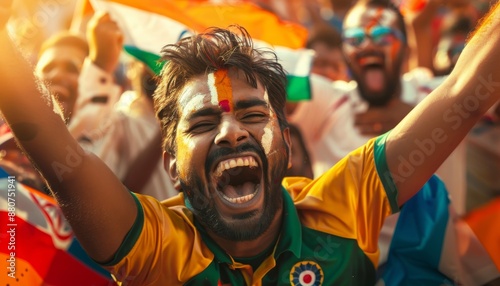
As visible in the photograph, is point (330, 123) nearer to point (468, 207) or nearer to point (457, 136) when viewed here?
point (468, 207)

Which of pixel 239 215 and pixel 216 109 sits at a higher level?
pixel 216 109

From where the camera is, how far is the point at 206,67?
3.03m

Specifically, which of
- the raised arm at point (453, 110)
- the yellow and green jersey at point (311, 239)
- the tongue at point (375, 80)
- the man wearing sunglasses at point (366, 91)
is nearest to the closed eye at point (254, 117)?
the yellow and green jersey at point (311, 239)

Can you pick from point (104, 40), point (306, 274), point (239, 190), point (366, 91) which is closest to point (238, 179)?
point (239, 190)

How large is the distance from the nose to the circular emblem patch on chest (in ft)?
1.57

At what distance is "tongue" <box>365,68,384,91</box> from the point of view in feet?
18.1

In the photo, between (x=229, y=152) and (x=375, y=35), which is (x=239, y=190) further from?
(x=375, y=35)

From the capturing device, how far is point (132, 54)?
196 inches

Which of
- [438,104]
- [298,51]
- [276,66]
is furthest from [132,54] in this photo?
[438,104]

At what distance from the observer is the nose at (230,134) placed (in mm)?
2826

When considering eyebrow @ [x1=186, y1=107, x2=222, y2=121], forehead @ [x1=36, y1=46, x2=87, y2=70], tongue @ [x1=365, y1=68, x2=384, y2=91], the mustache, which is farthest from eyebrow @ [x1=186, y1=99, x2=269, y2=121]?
tongue @ [x1=365, y1=68, x2=384, y2=91]

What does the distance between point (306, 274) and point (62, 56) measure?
8.40 ft

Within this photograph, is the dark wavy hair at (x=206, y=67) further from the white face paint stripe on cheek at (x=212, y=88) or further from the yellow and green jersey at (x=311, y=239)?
the yellow and green jersey at (x=311, y=239)

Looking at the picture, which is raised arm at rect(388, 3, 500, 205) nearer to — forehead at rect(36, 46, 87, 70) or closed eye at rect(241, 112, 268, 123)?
closed eye at rect(241, 112, 268, 123)
